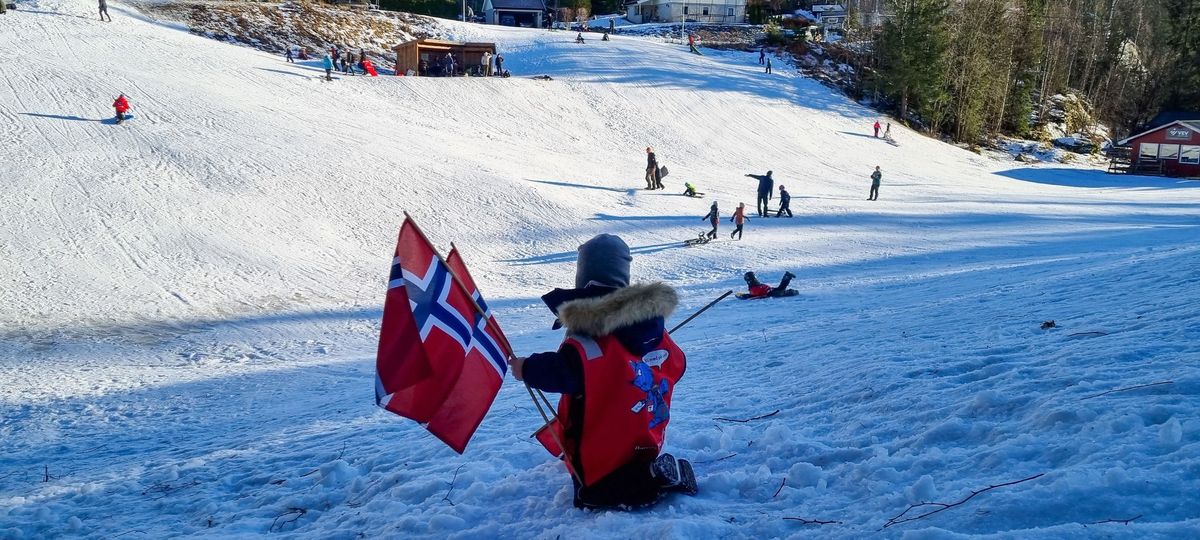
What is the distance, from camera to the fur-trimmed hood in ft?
11.9

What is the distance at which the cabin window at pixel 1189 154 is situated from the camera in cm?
4381

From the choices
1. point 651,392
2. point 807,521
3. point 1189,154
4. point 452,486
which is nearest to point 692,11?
point 1189,154

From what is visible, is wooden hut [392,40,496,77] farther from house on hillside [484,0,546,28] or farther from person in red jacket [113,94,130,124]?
house on hillside [484,0,546,28]

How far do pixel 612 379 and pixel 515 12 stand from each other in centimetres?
7213

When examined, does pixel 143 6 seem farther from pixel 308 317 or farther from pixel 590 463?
pixel 590 463

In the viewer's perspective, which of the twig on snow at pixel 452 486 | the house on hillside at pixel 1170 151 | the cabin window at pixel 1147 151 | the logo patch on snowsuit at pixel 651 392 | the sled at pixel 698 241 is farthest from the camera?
the cabin window at pixel 1147 151

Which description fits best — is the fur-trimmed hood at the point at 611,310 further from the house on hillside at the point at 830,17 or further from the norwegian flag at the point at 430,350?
the house on hillside at the point at 830,17

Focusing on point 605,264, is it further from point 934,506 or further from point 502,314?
point 502,314

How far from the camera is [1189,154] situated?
1738 inches

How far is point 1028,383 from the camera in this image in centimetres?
490

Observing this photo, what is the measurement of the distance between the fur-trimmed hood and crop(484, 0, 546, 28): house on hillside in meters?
70.5

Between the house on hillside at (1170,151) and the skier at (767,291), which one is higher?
the house on hillside at (1170,151)

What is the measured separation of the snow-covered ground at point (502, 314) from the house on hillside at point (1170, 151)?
36.3ft

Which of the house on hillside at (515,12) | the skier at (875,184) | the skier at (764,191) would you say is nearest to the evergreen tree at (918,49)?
the skier at (875,184)
